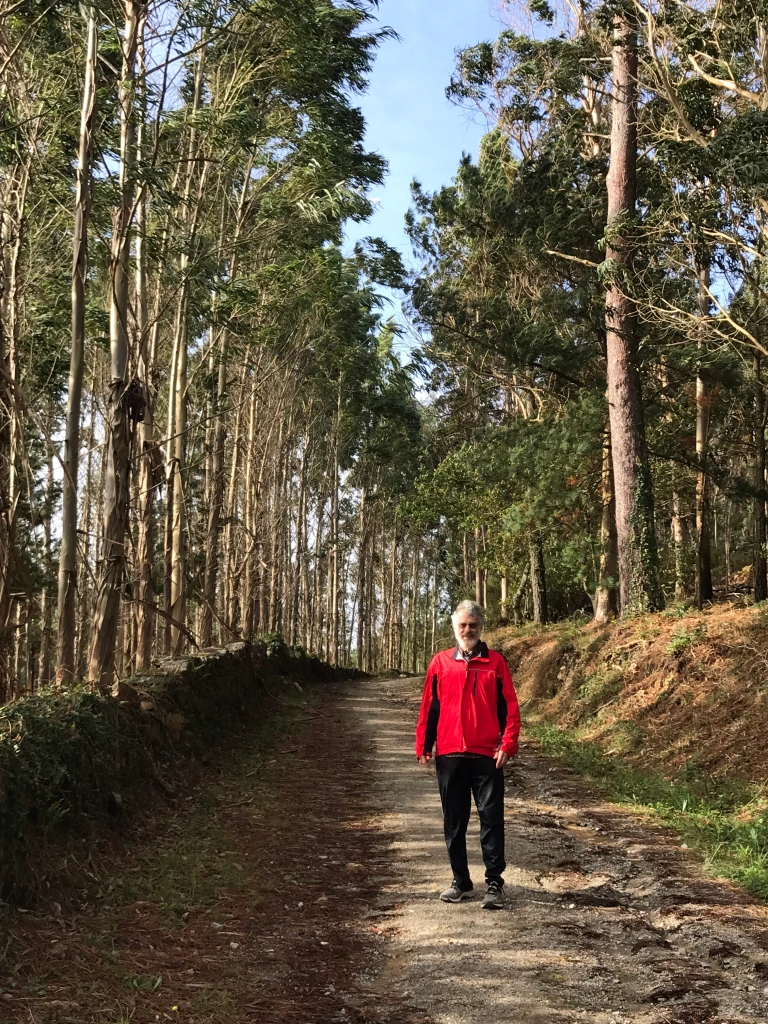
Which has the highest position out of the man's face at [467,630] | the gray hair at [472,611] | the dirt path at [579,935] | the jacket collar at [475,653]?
the gray hair at [472,611]

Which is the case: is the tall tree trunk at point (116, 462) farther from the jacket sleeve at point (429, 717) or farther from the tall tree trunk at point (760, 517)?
the tall tree trunk at point (760, 517)

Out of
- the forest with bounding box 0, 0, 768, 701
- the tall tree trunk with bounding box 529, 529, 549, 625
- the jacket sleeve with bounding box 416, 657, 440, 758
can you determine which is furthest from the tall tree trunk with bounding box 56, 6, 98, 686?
the tall tree trunk with bounding box 529, 529, 549, 625

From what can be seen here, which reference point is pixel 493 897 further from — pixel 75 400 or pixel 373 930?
pixel 75 400

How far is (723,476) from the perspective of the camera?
16.7 metres

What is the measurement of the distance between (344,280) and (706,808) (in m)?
18.1

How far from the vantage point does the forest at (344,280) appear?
970cm

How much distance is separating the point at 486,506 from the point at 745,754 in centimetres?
1519

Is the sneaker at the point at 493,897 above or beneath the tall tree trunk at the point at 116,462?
beneath

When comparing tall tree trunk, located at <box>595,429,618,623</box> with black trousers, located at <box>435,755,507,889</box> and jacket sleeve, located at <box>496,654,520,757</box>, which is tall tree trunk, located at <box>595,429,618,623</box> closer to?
jacket sleeve, located at <box>496,654,520,757</box>

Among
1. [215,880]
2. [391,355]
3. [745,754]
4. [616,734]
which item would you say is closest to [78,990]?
[215,880]

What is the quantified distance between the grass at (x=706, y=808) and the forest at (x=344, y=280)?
5.16m

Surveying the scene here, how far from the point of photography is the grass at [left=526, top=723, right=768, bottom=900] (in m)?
6.09

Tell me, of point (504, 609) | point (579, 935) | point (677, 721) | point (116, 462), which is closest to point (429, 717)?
point (579, 935)

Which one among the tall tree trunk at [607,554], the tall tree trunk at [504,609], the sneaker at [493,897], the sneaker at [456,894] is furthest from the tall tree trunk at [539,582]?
the sneaker at [493,897]
